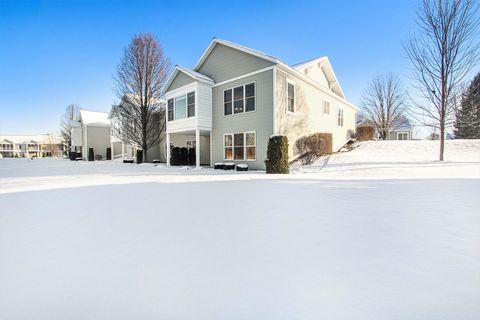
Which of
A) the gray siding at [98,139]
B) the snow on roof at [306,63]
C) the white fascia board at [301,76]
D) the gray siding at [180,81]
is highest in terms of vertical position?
the snow on roof at [306,63]

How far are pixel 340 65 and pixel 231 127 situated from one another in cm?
1381

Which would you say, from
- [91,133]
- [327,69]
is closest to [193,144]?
[327,69]

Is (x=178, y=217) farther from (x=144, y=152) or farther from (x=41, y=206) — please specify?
(x=144, y=152)

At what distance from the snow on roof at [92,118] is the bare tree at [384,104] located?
38011mm

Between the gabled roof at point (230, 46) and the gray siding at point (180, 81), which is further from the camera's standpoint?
the gray siding at point (180, 81)

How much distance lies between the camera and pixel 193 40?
55.7 feet

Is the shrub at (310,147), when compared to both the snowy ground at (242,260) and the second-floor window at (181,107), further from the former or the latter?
the snowy ground at (242,260)

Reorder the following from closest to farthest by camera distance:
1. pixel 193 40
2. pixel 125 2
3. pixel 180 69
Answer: pixel 125 2, pixel 180 69, pixel 193 40

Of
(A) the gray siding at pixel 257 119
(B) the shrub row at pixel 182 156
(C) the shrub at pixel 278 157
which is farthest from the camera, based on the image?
(B) the shrub row at pixel 182 156

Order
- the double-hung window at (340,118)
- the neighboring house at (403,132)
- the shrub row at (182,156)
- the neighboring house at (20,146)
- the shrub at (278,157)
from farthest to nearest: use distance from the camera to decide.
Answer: the neighboring house at (20,146) → the neighboring house at (403,132) → the double-hung window at (340,118) → the shrub row at (182,156) → the shrub at (278,157)

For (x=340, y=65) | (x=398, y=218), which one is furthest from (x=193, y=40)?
(x=398, y=218)

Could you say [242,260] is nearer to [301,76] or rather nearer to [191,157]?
[301,76]

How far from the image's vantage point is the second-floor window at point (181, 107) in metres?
14.4

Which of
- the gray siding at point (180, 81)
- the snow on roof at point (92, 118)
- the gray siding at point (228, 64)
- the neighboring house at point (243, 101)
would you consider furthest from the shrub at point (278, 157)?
the snow on roof at point (92, 118)
